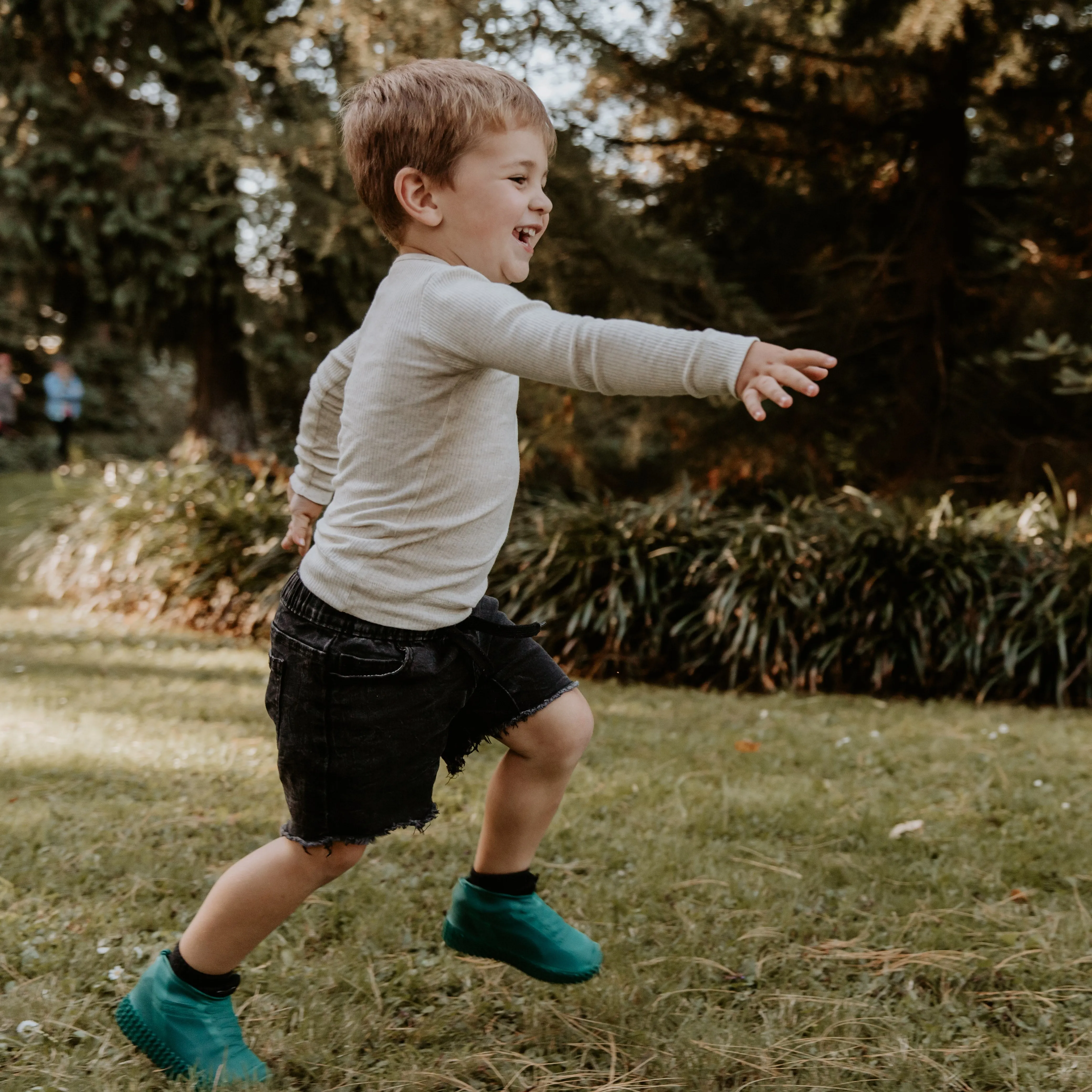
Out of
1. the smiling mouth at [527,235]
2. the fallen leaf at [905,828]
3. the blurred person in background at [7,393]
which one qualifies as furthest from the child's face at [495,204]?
the blurred person in background at [7,393]

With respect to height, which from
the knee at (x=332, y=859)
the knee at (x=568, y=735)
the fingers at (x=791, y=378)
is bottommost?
the knee at (x=332, y=859)

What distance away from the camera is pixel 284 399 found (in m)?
10.2

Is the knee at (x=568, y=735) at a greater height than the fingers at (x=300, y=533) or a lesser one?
lesser

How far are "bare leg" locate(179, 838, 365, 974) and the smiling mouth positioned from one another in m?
1.06

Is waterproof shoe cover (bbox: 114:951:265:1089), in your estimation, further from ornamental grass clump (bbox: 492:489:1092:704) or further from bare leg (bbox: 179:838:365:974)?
ornamental grass clump (bbox: 492:489:1092:704)

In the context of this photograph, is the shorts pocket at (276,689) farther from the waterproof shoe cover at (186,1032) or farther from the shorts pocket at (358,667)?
the waterproof shoe cover at (186,1032)

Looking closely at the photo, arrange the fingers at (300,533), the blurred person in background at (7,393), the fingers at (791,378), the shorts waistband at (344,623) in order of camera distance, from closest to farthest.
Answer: the fingers at (791,378)
the shorts waistband at (344,623)
the fingers at (300,533)
the blurred person in background at (7,393)

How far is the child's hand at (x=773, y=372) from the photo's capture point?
136 centimetres

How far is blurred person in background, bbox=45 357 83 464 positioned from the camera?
1424cm

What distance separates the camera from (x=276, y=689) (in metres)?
1.81

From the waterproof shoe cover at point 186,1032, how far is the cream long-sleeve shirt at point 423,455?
0.74m

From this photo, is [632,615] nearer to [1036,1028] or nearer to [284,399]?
[1036,1028]

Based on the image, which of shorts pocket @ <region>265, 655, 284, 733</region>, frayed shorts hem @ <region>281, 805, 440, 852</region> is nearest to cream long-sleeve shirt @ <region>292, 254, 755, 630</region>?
shorts pocket @ <region>265, 655, 284, 733</region>

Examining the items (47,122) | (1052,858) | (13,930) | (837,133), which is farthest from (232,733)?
(47,122)
